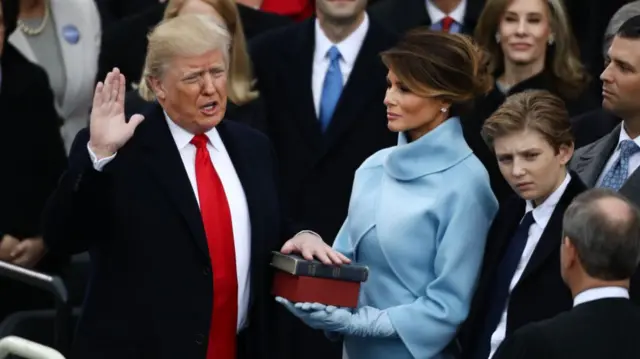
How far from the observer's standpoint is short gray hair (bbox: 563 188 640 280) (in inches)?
185

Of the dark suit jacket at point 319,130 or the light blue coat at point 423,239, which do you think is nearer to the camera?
the light blue coat at point 423,239

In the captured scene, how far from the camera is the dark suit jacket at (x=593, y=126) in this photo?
6797 mm

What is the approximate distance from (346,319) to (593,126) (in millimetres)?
1771

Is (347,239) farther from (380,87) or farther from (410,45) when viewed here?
(380,87)

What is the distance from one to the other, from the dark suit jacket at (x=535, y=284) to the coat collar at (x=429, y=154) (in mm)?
306

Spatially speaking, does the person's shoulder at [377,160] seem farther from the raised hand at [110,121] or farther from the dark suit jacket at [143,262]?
the raised hand at [110,121]

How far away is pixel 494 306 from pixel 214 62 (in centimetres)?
126

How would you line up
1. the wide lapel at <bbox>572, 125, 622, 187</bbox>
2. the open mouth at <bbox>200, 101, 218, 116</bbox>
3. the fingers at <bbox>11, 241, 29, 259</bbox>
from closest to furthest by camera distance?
the open mouth at <bbox>200, 101, 218, 116</bbox>
the wide lapel at <bbox>572, 125, 622, 187</bbox>
the fingers at <bbox>11, 241, 29, 259</bbox>

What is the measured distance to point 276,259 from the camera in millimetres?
5637

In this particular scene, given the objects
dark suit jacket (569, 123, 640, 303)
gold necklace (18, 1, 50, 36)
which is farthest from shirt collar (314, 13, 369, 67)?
dark suit jacket (569, 123, 640, 303)

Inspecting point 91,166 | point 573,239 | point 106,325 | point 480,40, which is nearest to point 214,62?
point 91,166

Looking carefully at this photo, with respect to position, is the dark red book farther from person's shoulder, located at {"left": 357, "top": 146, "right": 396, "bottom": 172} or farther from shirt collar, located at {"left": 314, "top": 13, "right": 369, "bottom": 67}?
shirt collar, located at {"left": 314, "top": 13, "right": 369, "bottom": 67}

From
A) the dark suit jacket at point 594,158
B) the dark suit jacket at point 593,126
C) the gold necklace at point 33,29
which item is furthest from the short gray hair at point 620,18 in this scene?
the gold necklace at point 33,29

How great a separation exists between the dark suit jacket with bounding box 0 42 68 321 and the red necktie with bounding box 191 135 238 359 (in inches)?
67.0
